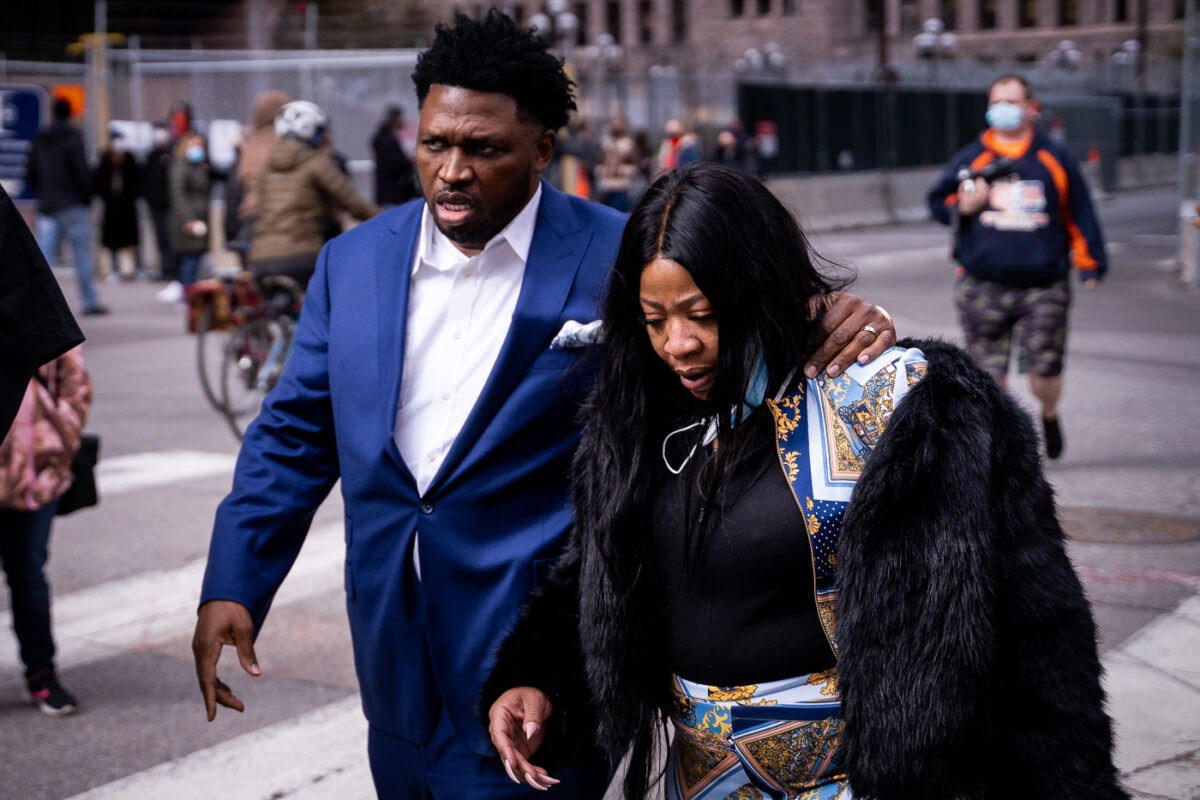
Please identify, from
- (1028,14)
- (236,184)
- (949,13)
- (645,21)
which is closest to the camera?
(236,184)

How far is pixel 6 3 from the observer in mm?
46750

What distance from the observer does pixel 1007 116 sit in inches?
307

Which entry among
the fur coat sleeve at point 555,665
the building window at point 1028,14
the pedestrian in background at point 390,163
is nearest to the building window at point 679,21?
the building window at point 1028,14

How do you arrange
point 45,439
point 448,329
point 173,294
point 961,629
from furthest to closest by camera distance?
point 173,294 → point 45,439 → point 448,329 → point 961,629

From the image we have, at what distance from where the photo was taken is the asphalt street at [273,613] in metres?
4.55

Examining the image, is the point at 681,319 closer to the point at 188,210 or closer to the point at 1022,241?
the point at 1022,241

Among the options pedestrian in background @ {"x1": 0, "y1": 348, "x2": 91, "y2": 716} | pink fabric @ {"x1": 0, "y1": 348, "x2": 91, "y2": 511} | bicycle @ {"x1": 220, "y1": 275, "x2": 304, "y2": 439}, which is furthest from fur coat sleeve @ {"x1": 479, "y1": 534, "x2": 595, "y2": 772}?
bicycle @ {"x1": 220, "y1": 275, "x2": 304, "y2": 439}

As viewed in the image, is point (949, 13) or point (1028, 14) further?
point (949, 13)

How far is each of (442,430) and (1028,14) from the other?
2937 inches

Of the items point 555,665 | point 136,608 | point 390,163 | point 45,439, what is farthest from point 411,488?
point 390,163

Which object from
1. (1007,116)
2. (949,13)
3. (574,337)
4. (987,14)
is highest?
(949,13)

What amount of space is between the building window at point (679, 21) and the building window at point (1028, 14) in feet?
55.2

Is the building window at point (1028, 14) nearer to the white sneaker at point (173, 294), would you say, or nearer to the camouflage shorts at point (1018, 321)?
the white sneaker at point (173, 294)

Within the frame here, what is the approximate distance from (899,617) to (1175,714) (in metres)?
3.07
